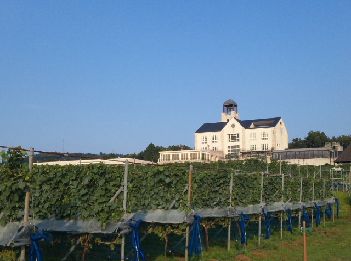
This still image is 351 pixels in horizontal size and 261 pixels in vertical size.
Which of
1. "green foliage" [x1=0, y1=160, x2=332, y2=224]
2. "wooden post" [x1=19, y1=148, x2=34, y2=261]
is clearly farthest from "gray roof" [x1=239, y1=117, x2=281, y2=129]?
"wooden post" [x1=19, y1=148, x2=34, y2=261]

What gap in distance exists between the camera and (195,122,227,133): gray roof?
329 ft

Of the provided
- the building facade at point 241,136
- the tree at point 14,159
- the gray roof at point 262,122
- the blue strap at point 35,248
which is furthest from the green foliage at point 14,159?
the gray roof at point 262,122

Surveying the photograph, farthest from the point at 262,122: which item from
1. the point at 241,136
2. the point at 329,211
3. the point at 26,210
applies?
the point at 26,210

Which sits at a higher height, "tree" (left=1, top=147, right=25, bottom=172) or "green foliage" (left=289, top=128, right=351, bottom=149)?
"green foliage" (left=289, top=128, right=351, bottom=149)

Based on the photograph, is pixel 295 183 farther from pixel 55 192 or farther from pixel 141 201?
pixel 55 192

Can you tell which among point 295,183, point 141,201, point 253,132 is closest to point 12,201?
point 141,201

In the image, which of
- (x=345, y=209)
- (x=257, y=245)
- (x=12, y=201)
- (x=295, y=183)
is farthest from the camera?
(x=345, y=209)

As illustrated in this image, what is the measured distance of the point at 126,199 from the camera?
11.3 metres

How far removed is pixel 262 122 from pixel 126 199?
8829 cm

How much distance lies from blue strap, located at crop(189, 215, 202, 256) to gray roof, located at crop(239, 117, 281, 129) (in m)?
81.8

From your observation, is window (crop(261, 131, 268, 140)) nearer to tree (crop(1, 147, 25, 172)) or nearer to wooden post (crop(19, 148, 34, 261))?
wooden post (crop(19, 148, 34, 261))

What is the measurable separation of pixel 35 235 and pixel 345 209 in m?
30.7

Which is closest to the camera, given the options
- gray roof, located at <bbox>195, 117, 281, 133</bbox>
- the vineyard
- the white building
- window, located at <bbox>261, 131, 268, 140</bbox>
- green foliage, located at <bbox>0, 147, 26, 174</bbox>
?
green foliage, located at <bbox>0, 147, 26, 174</bbox>

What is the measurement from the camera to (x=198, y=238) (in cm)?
1405
